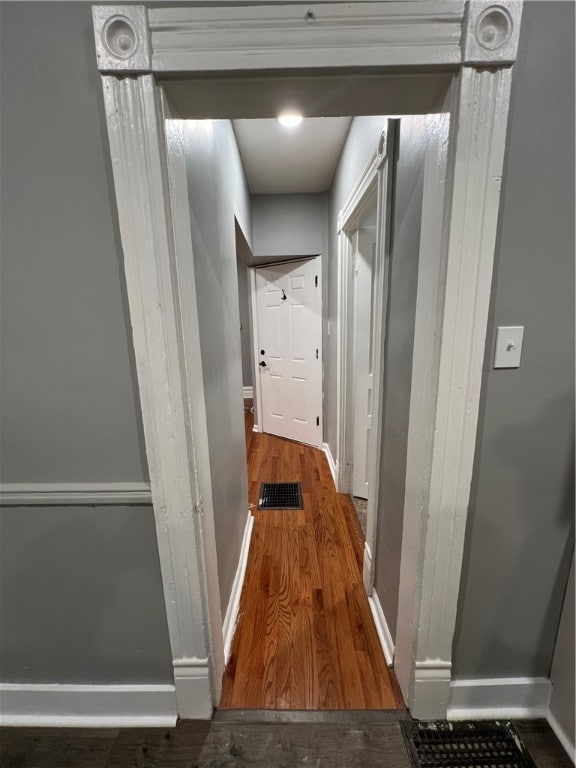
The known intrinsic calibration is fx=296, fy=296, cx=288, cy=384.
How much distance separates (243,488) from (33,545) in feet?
3.65

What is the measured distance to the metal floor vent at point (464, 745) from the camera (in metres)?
0.95

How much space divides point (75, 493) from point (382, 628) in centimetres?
140

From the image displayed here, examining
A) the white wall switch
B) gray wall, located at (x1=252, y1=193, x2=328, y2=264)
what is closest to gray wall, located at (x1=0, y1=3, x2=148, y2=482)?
the white wall switch

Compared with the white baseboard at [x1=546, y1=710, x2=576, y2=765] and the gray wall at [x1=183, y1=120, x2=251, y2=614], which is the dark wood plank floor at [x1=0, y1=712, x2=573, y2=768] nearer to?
the white baseboard at [x1=546, y1=710, x2=576, y2=765]

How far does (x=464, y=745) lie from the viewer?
99cm

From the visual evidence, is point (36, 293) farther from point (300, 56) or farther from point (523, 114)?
point (523, 114)

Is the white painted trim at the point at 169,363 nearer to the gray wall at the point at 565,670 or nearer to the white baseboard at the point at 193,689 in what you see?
the white baseboard at the point at 193,689

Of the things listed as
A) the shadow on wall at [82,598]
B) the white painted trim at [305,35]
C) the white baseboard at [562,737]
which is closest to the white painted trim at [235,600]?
the shadow on wall at [82,598]

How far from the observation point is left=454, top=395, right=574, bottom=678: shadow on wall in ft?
2.96

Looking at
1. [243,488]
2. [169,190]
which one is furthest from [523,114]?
[243,488]

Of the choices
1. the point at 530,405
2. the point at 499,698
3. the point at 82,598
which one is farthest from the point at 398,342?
the point at 82,598

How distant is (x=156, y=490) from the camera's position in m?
0.90

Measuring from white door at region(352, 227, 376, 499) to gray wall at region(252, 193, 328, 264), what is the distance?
96 centimetres

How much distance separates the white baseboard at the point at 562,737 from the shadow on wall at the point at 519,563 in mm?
135
